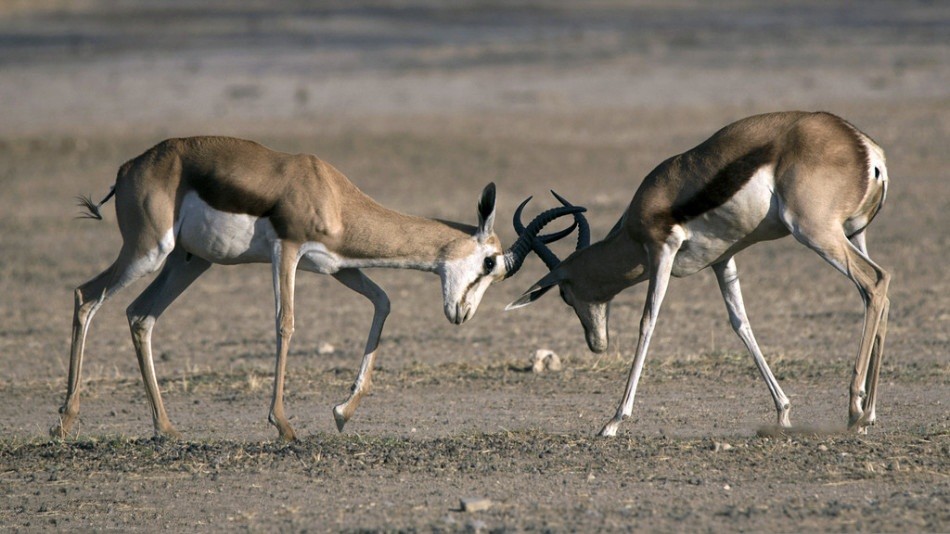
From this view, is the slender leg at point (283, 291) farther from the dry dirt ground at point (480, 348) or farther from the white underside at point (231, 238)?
the dry dirt ground at point (480, 348)

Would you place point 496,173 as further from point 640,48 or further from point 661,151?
point 640,48

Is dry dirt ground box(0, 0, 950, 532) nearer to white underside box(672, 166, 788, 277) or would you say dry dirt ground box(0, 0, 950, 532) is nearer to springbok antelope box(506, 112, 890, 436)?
springbok antelope box(506, 112, 890, 436)

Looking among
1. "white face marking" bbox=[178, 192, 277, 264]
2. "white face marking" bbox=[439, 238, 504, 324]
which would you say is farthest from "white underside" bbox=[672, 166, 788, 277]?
"white face marking" bbox=[178, 192, 277, 264]

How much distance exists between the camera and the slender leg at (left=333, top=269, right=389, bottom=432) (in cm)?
887

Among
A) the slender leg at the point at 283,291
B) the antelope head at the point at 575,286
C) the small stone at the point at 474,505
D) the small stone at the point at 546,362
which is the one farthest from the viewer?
the small stone at the point at 546,362

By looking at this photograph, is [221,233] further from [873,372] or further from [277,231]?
[873,372]

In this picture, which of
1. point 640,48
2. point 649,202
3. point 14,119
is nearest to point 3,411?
point 649,202

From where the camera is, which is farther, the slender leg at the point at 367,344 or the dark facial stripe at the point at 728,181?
the slender leg at the point at 367,344

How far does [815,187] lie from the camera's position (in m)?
7.98

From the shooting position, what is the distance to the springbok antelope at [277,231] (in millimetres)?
8781

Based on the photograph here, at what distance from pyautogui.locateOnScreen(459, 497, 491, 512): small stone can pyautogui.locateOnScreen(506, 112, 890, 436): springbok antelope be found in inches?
62.6

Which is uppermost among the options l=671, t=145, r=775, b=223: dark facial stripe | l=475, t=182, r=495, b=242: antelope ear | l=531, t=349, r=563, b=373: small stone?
l=671, t=145, r=775, b=223: dark facial stripe

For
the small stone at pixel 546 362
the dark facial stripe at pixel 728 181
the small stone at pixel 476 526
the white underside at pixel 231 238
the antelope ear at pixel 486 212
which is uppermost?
the dark facial stripe at pixel 728 181

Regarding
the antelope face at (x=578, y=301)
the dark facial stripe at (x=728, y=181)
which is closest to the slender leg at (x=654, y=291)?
the dark facial stripe at (x=728, y=181)
